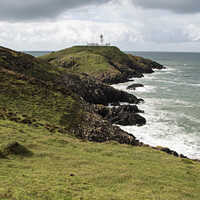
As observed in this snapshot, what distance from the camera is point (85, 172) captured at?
23.5m

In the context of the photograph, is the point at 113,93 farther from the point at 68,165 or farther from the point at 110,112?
the point at 68,165

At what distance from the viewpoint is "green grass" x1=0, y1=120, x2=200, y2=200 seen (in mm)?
17938

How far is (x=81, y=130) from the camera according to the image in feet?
141

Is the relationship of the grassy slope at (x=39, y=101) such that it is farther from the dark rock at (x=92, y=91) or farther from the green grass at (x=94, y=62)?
the green grass at (x=94, y=62)

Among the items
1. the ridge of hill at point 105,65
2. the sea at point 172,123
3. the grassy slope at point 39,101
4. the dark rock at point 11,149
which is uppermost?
the ridge of hill at point 105,65

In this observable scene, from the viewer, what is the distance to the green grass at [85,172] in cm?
1794

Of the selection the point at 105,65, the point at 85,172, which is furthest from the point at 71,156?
the point at 105,65

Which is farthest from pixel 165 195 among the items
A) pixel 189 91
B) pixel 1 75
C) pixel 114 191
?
pixel 189 91

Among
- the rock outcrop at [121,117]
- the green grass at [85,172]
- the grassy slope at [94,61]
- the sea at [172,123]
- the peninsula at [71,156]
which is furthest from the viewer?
the grassy slope at [94,61]

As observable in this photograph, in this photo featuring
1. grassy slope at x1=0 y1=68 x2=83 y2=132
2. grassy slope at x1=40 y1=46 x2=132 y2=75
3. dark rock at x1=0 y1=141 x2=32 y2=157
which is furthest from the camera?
grassy slope at x1=40 y1=46 x2=132 y2=75

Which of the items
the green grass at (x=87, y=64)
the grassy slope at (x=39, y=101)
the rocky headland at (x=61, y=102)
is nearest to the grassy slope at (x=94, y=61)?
the green grass at (x=87, y=64)

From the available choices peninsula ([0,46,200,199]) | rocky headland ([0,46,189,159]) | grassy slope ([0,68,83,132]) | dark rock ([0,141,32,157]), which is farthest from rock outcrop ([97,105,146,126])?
dark rock ([0,141,32,157])

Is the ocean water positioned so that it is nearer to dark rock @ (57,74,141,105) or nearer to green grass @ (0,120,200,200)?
dark rock @ (57,74,141,105)

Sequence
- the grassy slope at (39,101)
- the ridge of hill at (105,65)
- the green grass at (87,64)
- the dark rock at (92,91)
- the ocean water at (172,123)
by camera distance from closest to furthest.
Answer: the grassy slope at (39,101)
the ocean water at (172,123)
the dark rock at (92,91)
the ridge of hill at (105,65)
the green grass at (87,64)
